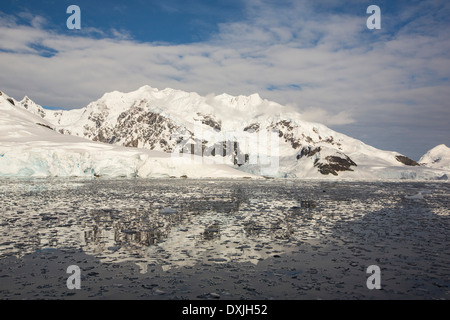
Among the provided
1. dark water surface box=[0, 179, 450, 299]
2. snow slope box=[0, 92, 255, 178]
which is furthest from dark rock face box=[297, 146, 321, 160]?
dark water surface box=[0, 179, 450, 299]

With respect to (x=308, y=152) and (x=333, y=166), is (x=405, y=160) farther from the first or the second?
(x=333, y=166)

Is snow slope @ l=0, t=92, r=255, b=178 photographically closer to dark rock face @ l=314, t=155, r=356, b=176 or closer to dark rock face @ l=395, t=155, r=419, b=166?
dark rock face @ l=314, t=155, r=356, b=176

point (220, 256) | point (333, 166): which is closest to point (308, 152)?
point (333, 166)

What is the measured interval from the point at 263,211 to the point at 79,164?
5558cm

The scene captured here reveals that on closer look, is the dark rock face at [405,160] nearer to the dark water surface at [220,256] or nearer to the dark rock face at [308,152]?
the dark rock face at [308,152]

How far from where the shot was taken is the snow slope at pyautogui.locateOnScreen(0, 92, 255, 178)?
6259cm

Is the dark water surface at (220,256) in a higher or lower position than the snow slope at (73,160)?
lower

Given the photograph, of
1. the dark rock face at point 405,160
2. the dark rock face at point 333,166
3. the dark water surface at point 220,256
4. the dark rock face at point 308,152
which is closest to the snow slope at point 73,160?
the dark rock face at point 333,166

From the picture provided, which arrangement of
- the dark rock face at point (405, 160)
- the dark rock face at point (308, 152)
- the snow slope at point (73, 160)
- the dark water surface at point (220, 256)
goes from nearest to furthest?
the dark water surface at point (220, 256)
the snow slope at point (73, 160)
the dark rock face at point (308, 152)
the dark rock face at point (405, 160)

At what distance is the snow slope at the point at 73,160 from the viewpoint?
6259 cm

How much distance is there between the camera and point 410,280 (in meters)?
9.41

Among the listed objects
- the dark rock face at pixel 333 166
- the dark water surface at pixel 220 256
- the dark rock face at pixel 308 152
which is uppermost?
the dark rock face at pixel 308 152

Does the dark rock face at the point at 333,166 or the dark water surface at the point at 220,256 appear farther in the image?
the dark rock face at the point at 333,166
